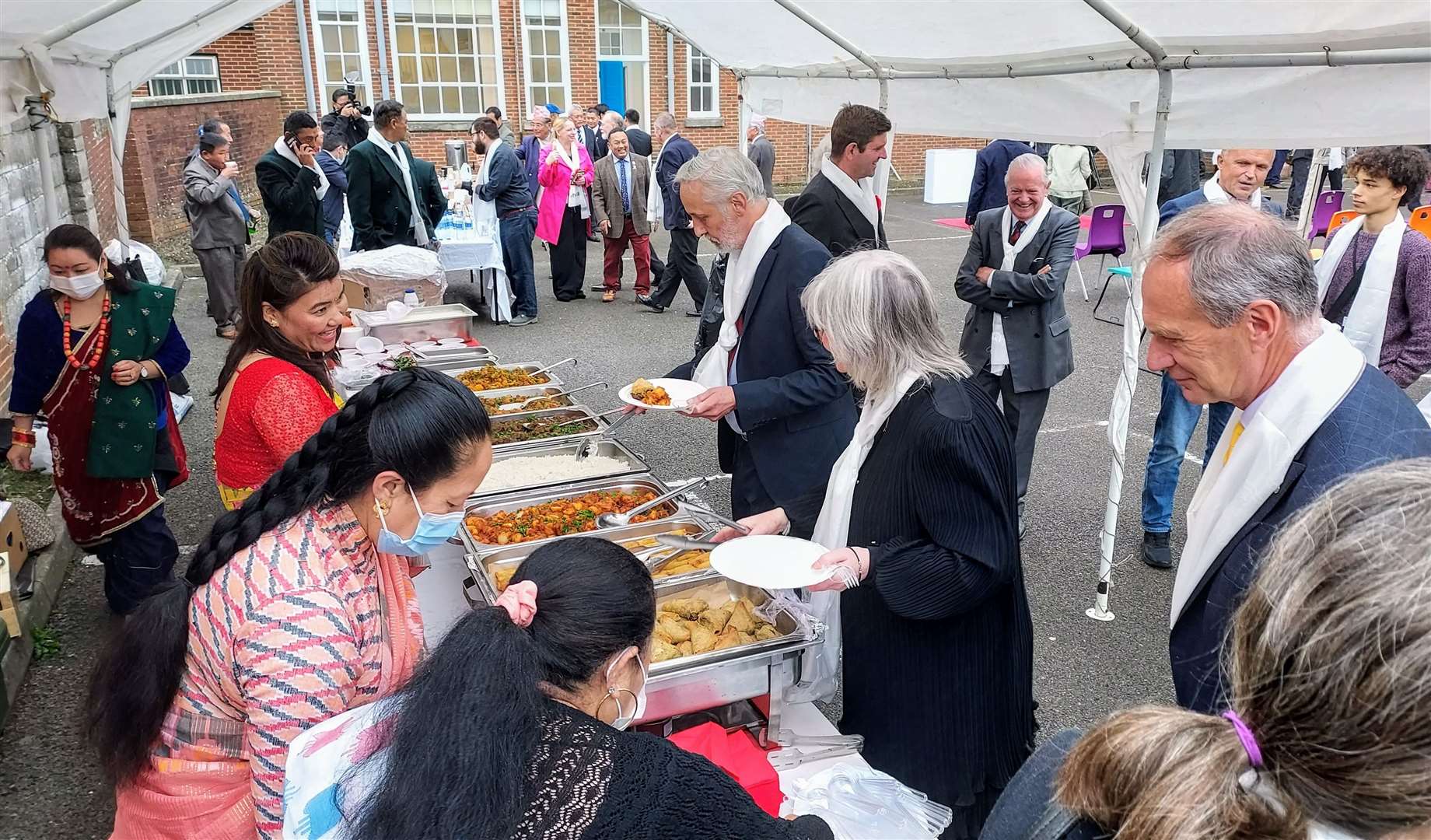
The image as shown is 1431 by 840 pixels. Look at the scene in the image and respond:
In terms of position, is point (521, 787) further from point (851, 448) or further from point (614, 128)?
point (614, 128)

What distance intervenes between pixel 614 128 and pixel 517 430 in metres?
6.84

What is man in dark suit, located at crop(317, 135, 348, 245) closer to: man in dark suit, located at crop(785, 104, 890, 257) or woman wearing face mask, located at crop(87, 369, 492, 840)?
man in dark suit, located at crop(785, 104, 890, 257)

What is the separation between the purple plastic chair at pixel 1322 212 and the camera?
7.45 metres

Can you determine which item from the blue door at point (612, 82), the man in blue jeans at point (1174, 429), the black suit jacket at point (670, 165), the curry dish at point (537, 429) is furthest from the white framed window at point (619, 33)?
the curry dish at point (537, 429)

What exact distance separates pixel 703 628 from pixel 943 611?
0.63 metres

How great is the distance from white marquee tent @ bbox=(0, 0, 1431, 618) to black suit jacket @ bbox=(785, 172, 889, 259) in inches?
26.6

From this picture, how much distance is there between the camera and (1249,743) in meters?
0.70

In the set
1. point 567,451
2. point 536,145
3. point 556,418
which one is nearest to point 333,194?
point 536,145

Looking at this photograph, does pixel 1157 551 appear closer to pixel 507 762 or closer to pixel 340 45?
pixel 507 762

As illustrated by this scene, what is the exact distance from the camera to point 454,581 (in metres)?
2.94

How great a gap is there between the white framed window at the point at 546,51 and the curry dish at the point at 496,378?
12204 mm

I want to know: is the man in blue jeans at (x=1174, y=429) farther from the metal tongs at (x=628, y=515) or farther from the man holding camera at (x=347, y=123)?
the man holding camera at (x=347, y=123)

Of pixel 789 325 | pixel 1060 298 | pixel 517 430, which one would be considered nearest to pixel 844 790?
pixel 789 325

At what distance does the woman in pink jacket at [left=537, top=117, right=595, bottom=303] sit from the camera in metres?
8.65
